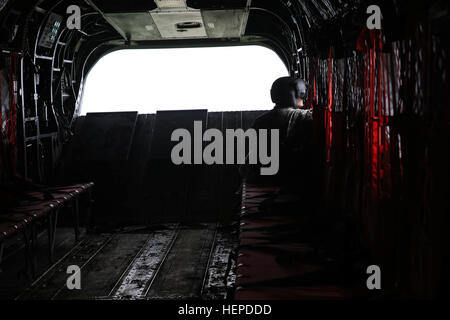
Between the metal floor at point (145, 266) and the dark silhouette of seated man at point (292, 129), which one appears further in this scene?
the dark silhouette of seated man at point (292, 129)

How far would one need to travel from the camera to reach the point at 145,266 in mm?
5410

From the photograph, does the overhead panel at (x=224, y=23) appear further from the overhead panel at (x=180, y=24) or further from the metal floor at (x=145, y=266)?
the metal floor at (x=145, y=266)

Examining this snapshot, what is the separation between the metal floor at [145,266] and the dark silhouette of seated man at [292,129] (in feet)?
4.20

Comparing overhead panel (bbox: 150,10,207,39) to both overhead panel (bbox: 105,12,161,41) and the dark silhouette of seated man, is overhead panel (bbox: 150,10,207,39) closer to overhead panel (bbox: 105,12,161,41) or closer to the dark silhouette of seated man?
overhead panel (bbox: 105,12,161,41)

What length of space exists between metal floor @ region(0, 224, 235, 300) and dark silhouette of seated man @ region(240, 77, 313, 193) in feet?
4.20

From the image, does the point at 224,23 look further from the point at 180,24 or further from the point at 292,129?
the point at 292,129

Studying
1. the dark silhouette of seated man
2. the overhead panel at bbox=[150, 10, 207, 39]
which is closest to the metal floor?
the dark silhouette of seated man

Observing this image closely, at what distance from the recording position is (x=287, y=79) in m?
4.92

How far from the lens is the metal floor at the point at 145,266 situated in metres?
4.57

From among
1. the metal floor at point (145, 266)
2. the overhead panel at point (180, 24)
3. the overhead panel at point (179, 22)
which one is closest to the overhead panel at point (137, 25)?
the overhead panel at point (179, 22)

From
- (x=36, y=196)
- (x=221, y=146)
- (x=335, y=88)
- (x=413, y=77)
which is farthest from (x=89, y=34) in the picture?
(x=413, y=77)

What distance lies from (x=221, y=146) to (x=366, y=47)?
551cm

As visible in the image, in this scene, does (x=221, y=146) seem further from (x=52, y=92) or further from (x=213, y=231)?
(x=52, y=92)

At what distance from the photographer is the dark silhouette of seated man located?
4.69m
